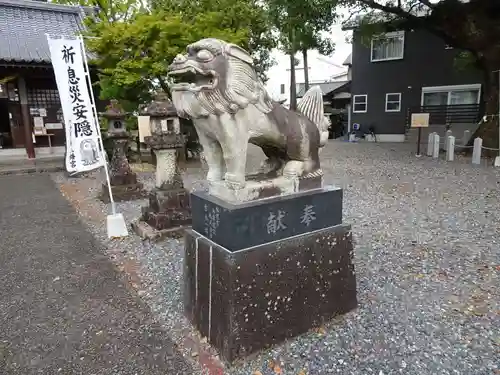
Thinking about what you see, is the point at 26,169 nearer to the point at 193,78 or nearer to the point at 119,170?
the point at 119,170

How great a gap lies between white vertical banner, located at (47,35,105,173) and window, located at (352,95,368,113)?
54.5 feet

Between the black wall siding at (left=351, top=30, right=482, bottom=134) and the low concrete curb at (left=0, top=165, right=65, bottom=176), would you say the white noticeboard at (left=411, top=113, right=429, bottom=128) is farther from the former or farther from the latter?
the low concrete curb at (left=0, top=165, right=65, bottom=176)

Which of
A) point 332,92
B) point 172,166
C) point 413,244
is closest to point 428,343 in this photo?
point 413,244

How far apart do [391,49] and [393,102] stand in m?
2.65

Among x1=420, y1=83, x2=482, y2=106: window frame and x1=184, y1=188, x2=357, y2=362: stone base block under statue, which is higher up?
x1=420, y1=83, x2=482, y2=106: window frame

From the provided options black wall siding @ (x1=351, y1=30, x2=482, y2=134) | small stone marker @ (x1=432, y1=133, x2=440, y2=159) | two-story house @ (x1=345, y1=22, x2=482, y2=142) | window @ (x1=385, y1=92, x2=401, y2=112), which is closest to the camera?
small stone marker @ (x1=432, y1=133, x2=440, y2=159)

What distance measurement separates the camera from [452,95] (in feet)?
54.5

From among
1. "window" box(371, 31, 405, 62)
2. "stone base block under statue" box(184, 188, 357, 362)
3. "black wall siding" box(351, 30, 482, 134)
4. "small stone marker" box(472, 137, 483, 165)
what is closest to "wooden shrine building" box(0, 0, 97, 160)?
"stone base block under statue" box(184, 188, 357, 362)

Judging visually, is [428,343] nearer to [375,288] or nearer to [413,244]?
[375,288]

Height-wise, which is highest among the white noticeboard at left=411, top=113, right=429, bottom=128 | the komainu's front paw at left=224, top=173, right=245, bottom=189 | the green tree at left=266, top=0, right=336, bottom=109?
the green tree at left=266, top=0, right=336, bottom=109

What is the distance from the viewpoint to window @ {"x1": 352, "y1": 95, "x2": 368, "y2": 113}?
62.2 ft

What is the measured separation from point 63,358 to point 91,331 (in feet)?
1.06

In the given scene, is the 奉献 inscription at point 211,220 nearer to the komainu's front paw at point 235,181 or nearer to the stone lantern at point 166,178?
the komainu's front paw at point 235,181

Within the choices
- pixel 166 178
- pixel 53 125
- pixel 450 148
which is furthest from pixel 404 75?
pixel 166 178
